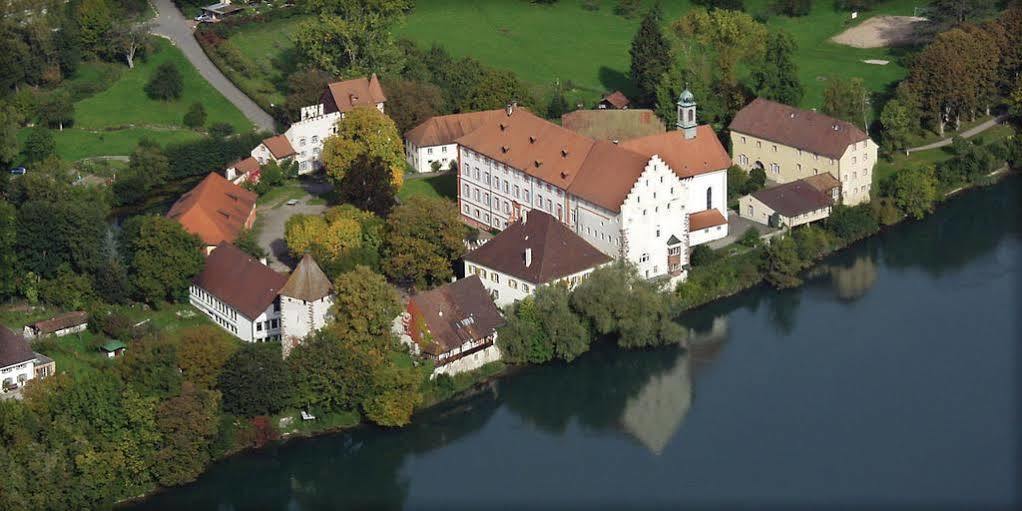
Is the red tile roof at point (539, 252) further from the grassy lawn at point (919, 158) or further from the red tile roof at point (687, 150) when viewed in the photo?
the grassy lawn at point (919, 158)

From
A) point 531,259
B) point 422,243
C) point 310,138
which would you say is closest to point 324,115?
point 310,138

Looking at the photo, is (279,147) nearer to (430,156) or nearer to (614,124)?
(430,156)

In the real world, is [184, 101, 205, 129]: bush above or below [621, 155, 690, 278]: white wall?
below

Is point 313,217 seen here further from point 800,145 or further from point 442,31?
point 442,31

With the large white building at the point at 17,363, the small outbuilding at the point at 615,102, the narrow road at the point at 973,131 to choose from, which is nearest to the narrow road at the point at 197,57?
the small outbuilding at the point at 615,102

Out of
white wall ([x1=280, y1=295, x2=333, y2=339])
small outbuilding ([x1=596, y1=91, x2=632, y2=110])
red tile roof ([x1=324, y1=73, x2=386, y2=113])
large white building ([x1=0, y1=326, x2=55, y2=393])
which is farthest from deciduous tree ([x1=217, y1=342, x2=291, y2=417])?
small outbuilding ([x1=596, y1=91, x2=632, y2=110])

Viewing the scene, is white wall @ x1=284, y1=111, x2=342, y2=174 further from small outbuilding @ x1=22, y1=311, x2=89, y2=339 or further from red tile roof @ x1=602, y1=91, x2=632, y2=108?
small outbuilding @ x1=22, y1=311, x2=89, y2=339

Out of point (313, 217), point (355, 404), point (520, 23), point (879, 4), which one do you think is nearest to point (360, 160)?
point (313, 217)
